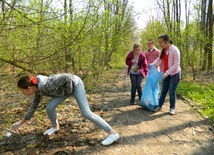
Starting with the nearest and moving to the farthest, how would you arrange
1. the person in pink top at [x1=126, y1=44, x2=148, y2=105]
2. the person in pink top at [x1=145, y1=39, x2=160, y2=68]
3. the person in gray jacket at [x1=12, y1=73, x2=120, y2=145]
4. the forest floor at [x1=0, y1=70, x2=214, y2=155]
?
the person in gray jacket at [x1=12, y1=73, x2=120, y2=145] → the forest floor at [x1=0, y1=70, x2=214, y2=155] → the person in pink top at [x1=126, y1=44, x2=148, y2=105] → the person in pink top at [x1=145, y1=39, x2=160, y2=68]

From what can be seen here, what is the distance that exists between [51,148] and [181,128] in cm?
239

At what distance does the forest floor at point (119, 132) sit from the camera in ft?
10.5

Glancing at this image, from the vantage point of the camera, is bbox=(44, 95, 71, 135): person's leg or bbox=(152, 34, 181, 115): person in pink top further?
bbox=(152, 34, 181, 115): person in pink top

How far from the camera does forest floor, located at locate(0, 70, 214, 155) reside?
10.5 ft

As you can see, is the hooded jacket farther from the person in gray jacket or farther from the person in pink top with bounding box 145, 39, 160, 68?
the person in pink top with bounding box 145, 39, 160, 68

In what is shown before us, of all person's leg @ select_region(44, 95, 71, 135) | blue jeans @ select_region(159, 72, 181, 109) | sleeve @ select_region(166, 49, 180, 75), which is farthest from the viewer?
blue jeans @ select_region(159, 72, 181, 109)

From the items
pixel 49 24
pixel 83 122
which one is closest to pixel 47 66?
pixel 49 24

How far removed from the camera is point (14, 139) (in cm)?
359

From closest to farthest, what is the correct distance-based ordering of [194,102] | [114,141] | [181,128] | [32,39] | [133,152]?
[133,152]
[114,141]
[181,128]
[32,39]
[194,102]

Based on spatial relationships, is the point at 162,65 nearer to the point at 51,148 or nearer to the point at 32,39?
the point at 51,148

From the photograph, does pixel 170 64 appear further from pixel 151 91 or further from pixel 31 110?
pixel 31 110

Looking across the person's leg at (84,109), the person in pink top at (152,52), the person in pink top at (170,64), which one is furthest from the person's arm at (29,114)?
the person in pink top at (152,52)

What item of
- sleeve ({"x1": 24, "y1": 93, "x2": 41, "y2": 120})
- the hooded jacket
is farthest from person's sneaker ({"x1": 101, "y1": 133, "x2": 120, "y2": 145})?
sleeve ({"x1": 24, "y1": 93, "x2": 41, "y2": 120})

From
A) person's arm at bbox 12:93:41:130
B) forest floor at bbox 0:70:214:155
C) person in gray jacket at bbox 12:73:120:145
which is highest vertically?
person in gray jacket at bbox 12:73:120:145
